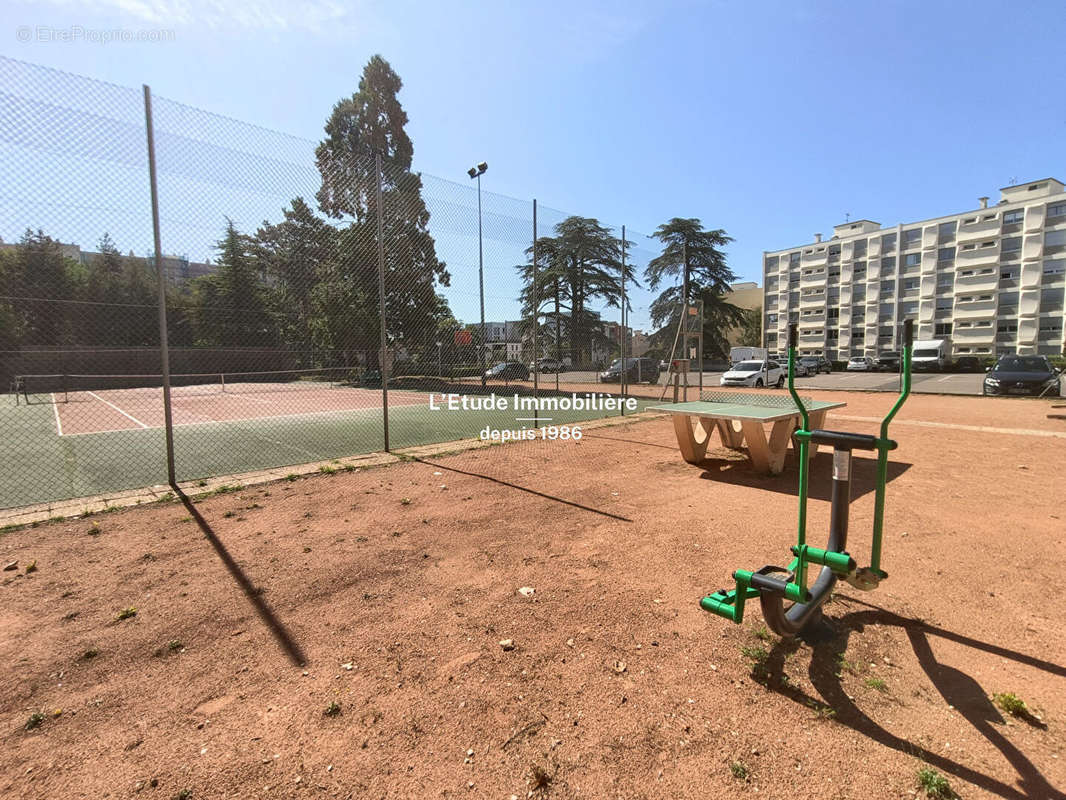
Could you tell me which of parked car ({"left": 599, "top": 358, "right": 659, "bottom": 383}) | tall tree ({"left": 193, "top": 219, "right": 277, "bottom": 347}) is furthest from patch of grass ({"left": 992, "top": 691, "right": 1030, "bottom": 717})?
parked car ({"left": 599, "top": 358, "right": 659, "bottom": 383})

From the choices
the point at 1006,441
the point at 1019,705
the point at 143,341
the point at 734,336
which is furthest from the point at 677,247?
the point at 1019,705

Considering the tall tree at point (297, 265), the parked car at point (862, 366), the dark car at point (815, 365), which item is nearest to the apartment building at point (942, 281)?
the dark car at point (815, 365)

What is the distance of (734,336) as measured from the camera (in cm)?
7275

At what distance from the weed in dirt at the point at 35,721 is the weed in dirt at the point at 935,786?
10.4ft

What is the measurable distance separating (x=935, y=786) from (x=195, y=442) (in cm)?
950

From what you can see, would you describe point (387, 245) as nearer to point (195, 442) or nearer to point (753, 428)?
point (195, 442)

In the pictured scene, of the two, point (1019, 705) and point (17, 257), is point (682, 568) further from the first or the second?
point (17, 257)

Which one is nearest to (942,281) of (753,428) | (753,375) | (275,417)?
(753,375)

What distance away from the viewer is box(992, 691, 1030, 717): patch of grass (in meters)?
1.87

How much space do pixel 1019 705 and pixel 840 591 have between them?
1.04 metres

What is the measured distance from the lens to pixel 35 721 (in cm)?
188

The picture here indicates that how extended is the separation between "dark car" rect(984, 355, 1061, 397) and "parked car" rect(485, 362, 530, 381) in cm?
1664

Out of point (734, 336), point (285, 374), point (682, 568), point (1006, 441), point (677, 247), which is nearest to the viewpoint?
point (682, 568)

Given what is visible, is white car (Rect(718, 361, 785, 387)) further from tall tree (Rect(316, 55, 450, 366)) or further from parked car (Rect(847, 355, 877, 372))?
parked car (Rect(847, 355, 877, 372))
